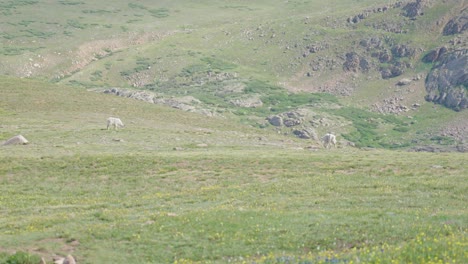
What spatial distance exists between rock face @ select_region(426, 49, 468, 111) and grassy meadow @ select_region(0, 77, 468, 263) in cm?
12137

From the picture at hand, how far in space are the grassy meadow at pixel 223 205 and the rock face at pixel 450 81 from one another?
121370 mm

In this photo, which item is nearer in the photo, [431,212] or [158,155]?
[431,212]

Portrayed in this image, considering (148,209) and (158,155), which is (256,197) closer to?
(148,209)

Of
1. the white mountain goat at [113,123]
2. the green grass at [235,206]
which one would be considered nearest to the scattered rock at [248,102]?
the white mountain goat at [113,123]

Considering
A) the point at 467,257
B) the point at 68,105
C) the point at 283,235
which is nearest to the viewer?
the point at 467,257

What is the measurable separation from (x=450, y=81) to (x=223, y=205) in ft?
534

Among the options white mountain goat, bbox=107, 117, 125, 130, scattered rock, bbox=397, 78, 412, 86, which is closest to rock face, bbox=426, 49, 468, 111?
scattered rock, bbox=397, 78, 412, 86

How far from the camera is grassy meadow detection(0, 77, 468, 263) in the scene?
881 inches

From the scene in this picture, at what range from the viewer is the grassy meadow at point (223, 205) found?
A: 22.4 meters

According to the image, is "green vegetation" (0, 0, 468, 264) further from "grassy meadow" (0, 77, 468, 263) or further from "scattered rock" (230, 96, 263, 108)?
"scattered rock" (230, 96, 263, 108)

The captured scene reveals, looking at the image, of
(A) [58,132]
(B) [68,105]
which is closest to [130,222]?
(A) [58,132]

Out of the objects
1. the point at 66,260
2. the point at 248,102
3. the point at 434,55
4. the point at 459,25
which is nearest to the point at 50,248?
the point at 66,260

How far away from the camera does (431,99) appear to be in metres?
178

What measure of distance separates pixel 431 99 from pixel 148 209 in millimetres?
159743
